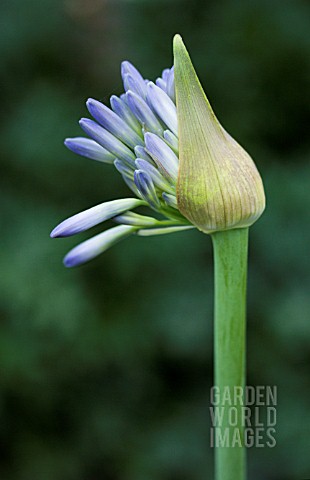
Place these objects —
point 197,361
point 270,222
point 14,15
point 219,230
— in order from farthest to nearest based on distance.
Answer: point 14,15 → point 197,361 → point 270,222 → point 219,230

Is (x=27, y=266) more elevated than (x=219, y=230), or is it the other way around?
(x=27, y=266)

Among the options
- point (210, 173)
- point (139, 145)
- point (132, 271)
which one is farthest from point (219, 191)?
point (132, 271)

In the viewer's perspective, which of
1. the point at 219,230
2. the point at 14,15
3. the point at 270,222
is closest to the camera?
the point at 219,230

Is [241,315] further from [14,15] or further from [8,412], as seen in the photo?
[14,15]

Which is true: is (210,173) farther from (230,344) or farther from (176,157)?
(230,344)

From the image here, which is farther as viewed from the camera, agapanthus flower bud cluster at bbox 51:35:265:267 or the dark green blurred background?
the dark green blurred background

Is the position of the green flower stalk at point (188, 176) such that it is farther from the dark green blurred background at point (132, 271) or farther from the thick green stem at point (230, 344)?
the dark green blurred background at point (132, 271)

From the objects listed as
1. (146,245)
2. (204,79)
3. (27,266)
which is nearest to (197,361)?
(146,245)

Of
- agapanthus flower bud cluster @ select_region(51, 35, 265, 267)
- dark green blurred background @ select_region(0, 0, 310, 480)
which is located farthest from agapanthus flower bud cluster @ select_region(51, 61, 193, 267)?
dark green blurred background @ select_region(0, 0, 310, 480)

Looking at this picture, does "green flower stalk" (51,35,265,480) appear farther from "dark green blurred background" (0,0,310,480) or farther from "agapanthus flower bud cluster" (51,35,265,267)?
"dark green blurred background" (0,0,310,480)
